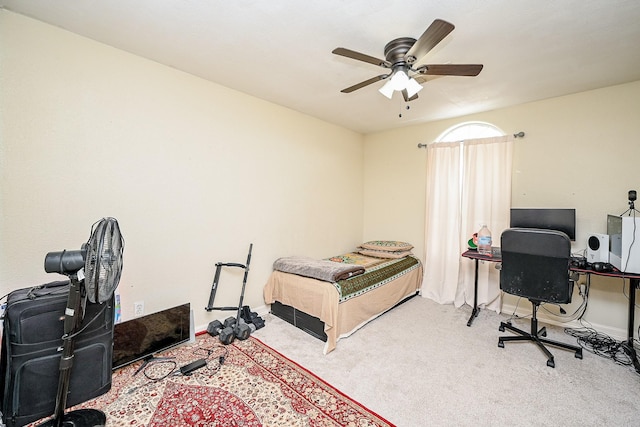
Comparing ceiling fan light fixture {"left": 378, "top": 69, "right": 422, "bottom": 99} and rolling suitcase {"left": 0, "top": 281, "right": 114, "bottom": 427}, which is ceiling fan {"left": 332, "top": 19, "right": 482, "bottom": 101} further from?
rolling suitcase {"left": 0, "top": 281, "right": 114, "bottom": 427}

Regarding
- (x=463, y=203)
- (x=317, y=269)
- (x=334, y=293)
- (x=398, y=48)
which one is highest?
(x=398, y=48)

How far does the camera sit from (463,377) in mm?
2094

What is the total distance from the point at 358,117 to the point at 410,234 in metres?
1.93

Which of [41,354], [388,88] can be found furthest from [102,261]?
[388,88]

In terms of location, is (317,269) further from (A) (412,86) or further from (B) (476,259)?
(A) (412,86)

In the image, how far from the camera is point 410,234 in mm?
4227

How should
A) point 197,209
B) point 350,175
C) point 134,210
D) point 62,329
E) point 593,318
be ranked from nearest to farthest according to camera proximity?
point 62,329 < point 134,210 < point 197,209 < point 593,318 < point 350,175

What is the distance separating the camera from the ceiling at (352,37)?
5.46 feet

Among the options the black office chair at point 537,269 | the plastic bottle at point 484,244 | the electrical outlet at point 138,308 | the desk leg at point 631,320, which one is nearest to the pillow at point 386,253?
the plastic bottle at point 484,244

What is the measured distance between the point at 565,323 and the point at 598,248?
1.01 meters

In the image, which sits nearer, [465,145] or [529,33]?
[529,33]

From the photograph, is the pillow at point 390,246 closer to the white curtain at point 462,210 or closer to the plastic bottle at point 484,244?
the white curtain at point 462,210

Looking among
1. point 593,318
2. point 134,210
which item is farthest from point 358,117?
point 593,318

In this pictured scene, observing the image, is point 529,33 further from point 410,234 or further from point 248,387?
point 248,387
